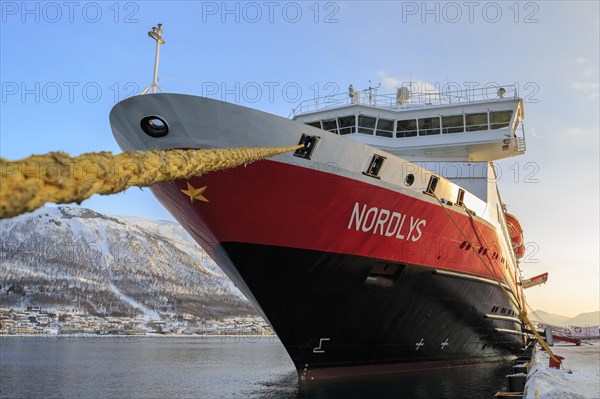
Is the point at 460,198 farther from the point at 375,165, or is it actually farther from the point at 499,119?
the point at 499,119

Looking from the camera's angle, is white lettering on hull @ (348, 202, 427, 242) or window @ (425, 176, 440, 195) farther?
window @ (425, 176, 440, 195)

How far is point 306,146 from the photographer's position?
35.1 feet

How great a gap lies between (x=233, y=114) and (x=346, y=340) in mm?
6549

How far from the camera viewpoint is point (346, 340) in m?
12.4

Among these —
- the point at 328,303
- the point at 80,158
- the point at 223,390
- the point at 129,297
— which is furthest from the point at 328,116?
the point at 129,297

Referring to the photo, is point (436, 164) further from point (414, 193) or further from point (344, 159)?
point (344, 159)

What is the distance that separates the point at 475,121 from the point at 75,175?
1743 centimetres

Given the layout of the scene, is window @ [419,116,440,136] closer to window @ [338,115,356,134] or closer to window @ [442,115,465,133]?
window @ [442,115,465,133]

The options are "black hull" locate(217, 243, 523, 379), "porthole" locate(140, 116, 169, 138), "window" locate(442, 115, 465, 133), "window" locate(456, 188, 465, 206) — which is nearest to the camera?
"porthole" locate(140, 116, 169, 138)

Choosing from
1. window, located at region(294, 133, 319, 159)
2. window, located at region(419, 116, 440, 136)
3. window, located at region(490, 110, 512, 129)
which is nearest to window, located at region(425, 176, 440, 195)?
window, located at region(294, 133, 319, 159)

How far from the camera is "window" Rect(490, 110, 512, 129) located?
18.2 m

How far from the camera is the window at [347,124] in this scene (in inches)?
697

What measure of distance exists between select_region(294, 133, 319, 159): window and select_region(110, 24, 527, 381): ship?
0.03 meters

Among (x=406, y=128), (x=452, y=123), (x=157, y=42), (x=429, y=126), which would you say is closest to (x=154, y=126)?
(x=157, y=42)
